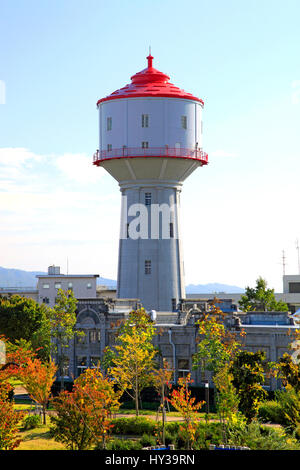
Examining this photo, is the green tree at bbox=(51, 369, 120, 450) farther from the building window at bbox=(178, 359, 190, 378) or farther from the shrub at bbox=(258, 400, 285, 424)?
the building window at bbox=(178, 359, 190, 378)

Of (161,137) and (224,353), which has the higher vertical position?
(161,137)

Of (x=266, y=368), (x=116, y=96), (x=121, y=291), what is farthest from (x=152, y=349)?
(x=116, y=96)

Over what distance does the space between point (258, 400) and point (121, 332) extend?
957 inches

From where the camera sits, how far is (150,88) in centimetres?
8262

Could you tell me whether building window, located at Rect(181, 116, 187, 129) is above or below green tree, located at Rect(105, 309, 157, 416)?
above

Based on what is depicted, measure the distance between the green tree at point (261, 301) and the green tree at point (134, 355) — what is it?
101ft

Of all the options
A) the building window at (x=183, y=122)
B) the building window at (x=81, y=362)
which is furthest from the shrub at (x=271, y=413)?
the building window at (x=183, y=122)

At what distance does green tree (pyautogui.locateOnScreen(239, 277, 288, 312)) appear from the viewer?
98.2 m

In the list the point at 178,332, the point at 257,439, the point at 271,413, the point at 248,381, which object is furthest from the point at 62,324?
the point at 257,439

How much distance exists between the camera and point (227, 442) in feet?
148

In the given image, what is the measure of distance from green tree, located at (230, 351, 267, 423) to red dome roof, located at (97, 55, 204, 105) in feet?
135

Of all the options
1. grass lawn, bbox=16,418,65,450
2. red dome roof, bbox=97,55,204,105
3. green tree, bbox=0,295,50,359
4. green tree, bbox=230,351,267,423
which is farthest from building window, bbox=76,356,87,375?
green tree, bbox=230,351,267,423

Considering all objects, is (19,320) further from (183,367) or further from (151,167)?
(183,367)
